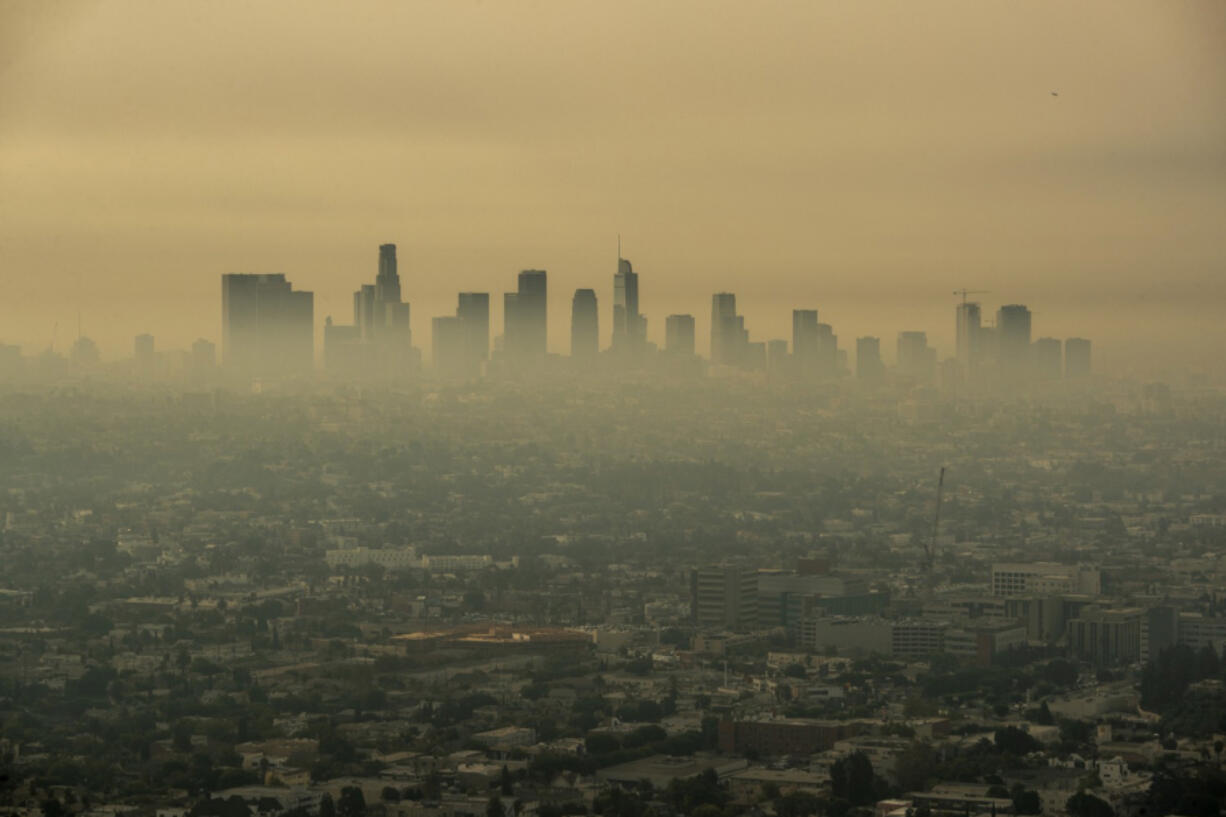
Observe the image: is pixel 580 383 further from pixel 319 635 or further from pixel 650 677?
pixel 650 677

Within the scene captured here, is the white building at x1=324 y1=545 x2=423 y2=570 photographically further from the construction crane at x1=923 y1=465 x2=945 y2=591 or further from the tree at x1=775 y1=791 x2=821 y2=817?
the tree at x1=775 y1=791 x2=821 y2=817

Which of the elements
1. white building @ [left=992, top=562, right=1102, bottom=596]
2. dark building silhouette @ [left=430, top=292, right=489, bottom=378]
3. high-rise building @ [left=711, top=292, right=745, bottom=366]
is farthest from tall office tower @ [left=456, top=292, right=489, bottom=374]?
white building @ [left=992, top=562, right=1102, bottom=596]

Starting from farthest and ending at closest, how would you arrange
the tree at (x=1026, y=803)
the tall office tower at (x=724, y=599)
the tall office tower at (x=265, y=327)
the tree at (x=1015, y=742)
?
the tall office tower at (x=265, y=327) → the tall office tower at (x=724, y=599) → the tree at (x=1015, y=742) → the tree at (x=1026, y=803)

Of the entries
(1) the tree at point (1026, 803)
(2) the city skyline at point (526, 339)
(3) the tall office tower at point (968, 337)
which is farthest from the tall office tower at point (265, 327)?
(1) the tree at point (1026, 803)

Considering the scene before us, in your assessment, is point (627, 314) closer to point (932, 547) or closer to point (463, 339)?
point (463, 339)

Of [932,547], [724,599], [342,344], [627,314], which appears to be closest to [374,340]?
[342,344]

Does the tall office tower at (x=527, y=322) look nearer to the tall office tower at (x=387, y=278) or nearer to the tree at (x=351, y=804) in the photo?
the tall office tower at (x=387, y=278)
